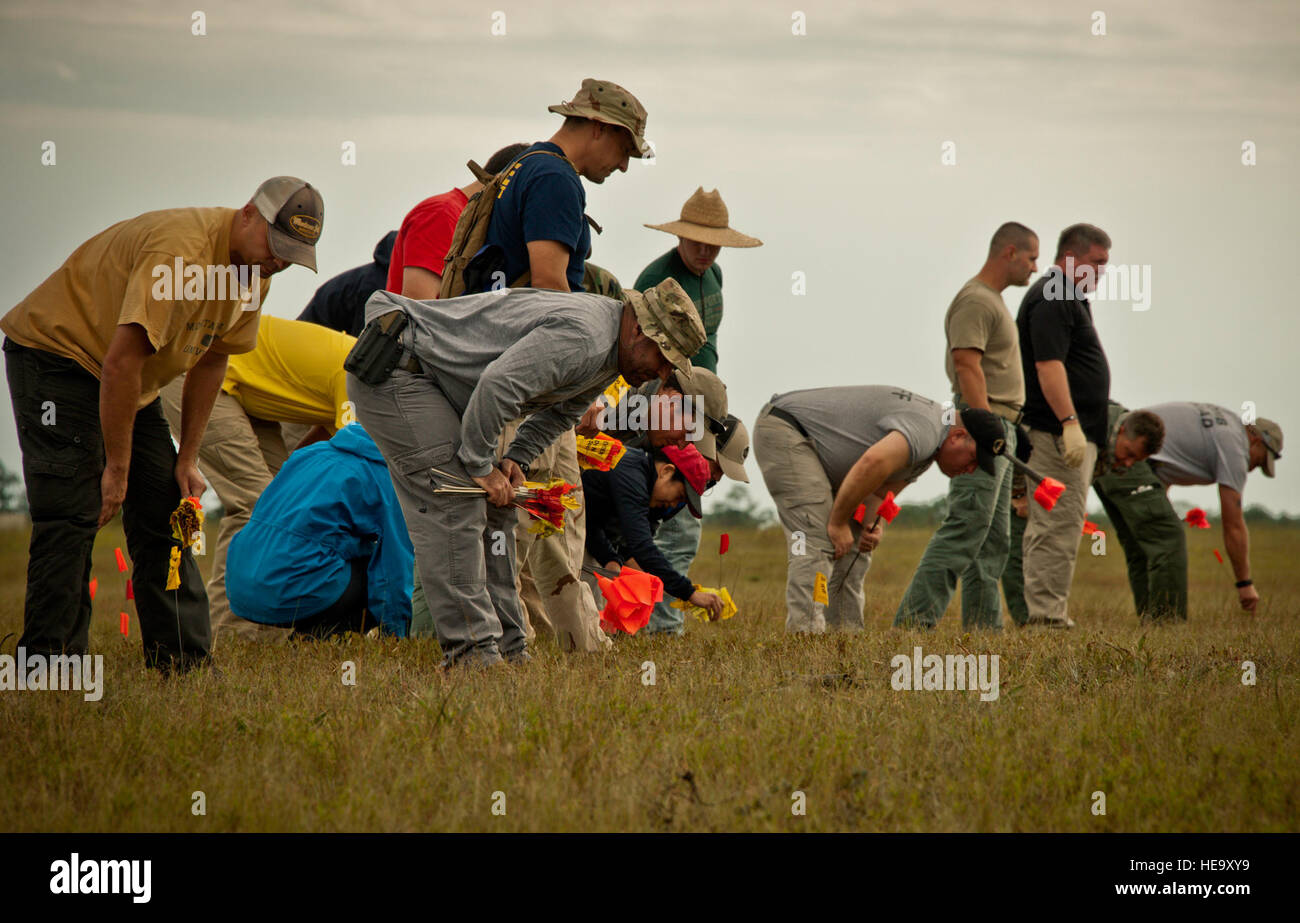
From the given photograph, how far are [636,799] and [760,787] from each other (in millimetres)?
399

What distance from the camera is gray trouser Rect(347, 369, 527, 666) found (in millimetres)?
4980

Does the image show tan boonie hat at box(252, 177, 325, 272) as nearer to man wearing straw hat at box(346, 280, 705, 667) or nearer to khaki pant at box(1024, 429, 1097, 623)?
man wearing straw hat at box(346, 280, 705, 667)

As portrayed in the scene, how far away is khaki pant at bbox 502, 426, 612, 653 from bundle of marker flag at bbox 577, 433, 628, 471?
0.28 m

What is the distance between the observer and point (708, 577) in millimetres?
14414

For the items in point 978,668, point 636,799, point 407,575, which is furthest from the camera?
point 407,575

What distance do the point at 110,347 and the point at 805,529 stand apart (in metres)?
4.14

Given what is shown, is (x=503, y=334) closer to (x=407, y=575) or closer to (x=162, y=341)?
(x=162, y=341)

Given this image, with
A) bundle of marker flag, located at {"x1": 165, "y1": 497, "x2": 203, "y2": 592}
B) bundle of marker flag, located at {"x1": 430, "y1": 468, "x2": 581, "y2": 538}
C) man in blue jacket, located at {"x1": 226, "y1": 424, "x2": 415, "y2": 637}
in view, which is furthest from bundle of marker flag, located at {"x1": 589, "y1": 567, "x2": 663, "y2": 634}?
bundle of marker flag, located at {"x1": 165, "y1": 497, "x2": 203, "y2": 592}

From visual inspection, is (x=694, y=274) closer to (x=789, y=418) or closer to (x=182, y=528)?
(x=789, y=418)

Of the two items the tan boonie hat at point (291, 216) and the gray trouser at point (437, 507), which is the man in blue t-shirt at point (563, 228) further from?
the tan boonie hat at point (291, 216)

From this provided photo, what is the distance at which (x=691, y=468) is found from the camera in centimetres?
676

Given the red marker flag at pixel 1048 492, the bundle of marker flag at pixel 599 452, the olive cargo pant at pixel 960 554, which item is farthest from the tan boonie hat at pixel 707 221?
the red marker flag at pixel 1048 492

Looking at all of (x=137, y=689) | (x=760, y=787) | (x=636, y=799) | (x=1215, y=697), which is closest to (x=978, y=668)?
(x=1215, y=697)

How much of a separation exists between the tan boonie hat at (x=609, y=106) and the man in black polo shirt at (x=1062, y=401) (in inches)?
153
